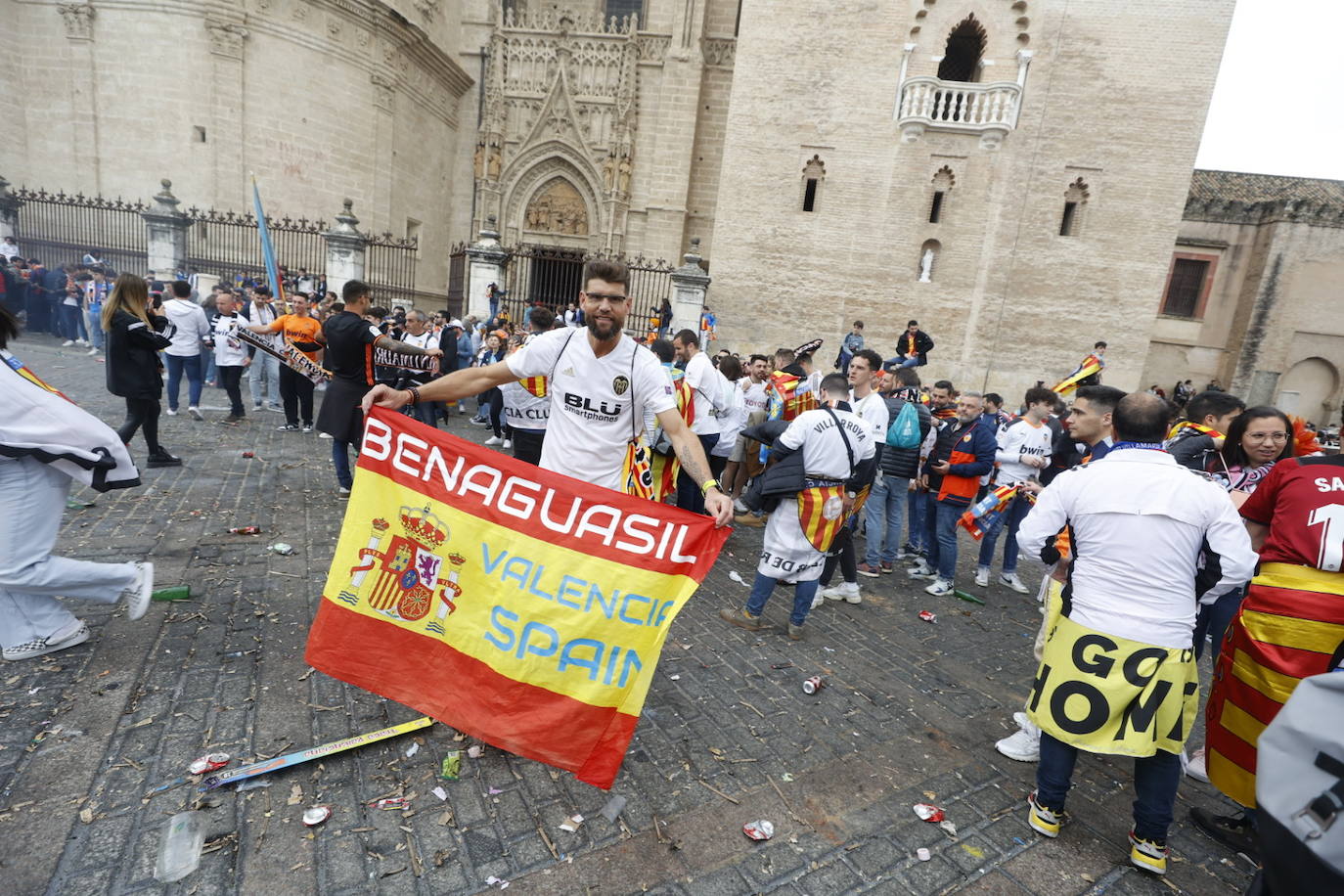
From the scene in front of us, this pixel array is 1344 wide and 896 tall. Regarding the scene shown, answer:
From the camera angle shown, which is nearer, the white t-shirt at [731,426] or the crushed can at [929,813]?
the crushed can at [929,813]

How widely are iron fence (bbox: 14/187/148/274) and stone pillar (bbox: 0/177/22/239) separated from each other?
30.7 inches

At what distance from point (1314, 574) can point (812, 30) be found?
22.2 metres

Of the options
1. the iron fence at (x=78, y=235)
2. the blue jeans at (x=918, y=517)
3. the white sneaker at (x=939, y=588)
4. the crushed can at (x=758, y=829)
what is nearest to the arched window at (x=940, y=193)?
the blue jeans at (x=918, y=517)

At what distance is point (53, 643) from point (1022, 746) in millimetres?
5954

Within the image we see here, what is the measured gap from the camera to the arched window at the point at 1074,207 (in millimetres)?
20625

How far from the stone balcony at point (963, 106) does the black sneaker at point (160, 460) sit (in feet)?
68.9

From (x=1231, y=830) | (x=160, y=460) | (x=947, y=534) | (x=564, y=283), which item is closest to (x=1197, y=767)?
(x=1231, y=830)

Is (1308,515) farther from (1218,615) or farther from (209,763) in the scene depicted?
(209,763)

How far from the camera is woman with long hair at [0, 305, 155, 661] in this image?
3475mm

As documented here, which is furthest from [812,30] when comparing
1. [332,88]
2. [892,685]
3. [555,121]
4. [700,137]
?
[892,685]

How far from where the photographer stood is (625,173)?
88.1ft

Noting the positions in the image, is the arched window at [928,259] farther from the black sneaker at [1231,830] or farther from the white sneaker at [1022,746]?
the black sneaker at [1231,830]

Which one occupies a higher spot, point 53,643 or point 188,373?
point 188,373

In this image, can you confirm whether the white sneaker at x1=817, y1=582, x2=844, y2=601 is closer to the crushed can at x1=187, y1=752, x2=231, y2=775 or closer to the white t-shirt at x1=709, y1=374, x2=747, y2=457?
the white t-shirt at x1=709, y1=374, x2=747, y2=457
